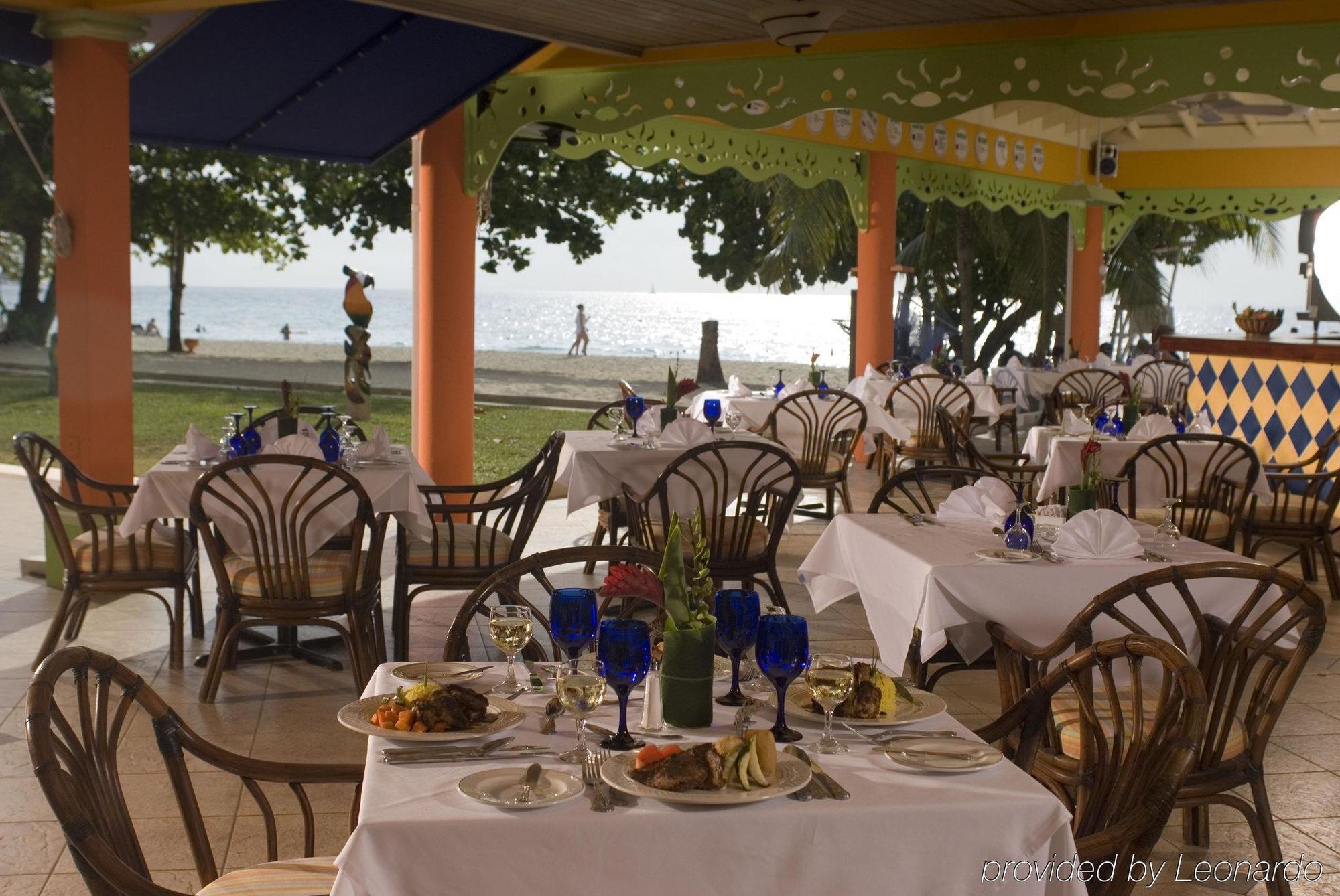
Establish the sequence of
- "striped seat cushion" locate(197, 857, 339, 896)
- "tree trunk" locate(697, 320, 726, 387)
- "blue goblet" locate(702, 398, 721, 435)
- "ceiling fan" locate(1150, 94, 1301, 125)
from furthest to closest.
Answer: "tree trunk" locate(697, 320, 726, 387), "ceiling fan" locate(1150, 94, 1301, 125), "blue goblet" locate(702, 398, 721, 435), "striped seat cushion" locate(197, 857, 339, 896)

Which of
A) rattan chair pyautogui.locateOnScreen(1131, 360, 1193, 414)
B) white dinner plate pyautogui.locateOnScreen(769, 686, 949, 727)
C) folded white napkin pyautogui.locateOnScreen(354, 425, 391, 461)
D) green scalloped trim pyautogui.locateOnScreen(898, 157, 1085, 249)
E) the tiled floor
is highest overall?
green scalloped trim pyautogui.locateOnScreen(898, 157, 1085, 249)

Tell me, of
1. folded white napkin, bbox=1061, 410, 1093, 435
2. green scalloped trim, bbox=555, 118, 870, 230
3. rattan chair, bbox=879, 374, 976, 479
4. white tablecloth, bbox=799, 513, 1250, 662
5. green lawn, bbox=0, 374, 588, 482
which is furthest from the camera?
green lawn, bbox=0, 374, 588, 482

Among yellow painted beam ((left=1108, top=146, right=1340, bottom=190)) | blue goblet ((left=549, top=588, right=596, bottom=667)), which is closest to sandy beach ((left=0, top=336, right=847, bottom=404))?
yellow painted beam ((left=1108, top=146, right=1340, bottom=190))

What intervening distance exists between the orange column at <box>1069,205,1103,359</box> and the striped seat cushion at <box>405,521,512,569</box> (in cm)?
1118

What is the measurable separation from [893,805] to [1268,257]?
78.1 feet

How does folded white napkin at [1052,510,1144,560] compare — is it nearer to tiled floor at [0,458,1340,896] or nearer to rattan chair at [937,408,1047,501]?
tiled floor at [0,458,1340,896]

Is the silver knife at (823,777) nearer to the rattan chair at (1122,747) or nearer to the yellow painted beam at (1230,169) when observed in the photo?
the rattan chair at (1122,747)

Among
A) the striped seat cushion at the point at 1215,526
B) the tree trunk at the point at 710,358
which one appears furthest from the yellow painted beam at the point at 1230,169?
the tree trunk at the point at 710,358

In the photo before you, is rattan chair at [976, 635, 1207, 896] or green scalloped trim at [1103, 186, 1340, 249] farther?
green scalloped trim at [1103, 186, 1340, 249]

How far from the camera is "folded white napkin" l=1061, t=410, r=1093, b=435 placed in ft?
23.6

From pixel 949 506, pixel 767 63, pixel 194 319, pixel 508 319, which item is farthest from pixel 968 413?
pixel 508 319

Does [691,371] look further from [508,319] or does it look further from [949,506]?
[508,319]

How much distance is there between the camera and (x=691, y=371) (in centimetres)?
3250

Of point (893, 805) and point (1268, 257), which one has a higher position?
point (1268, 257)
